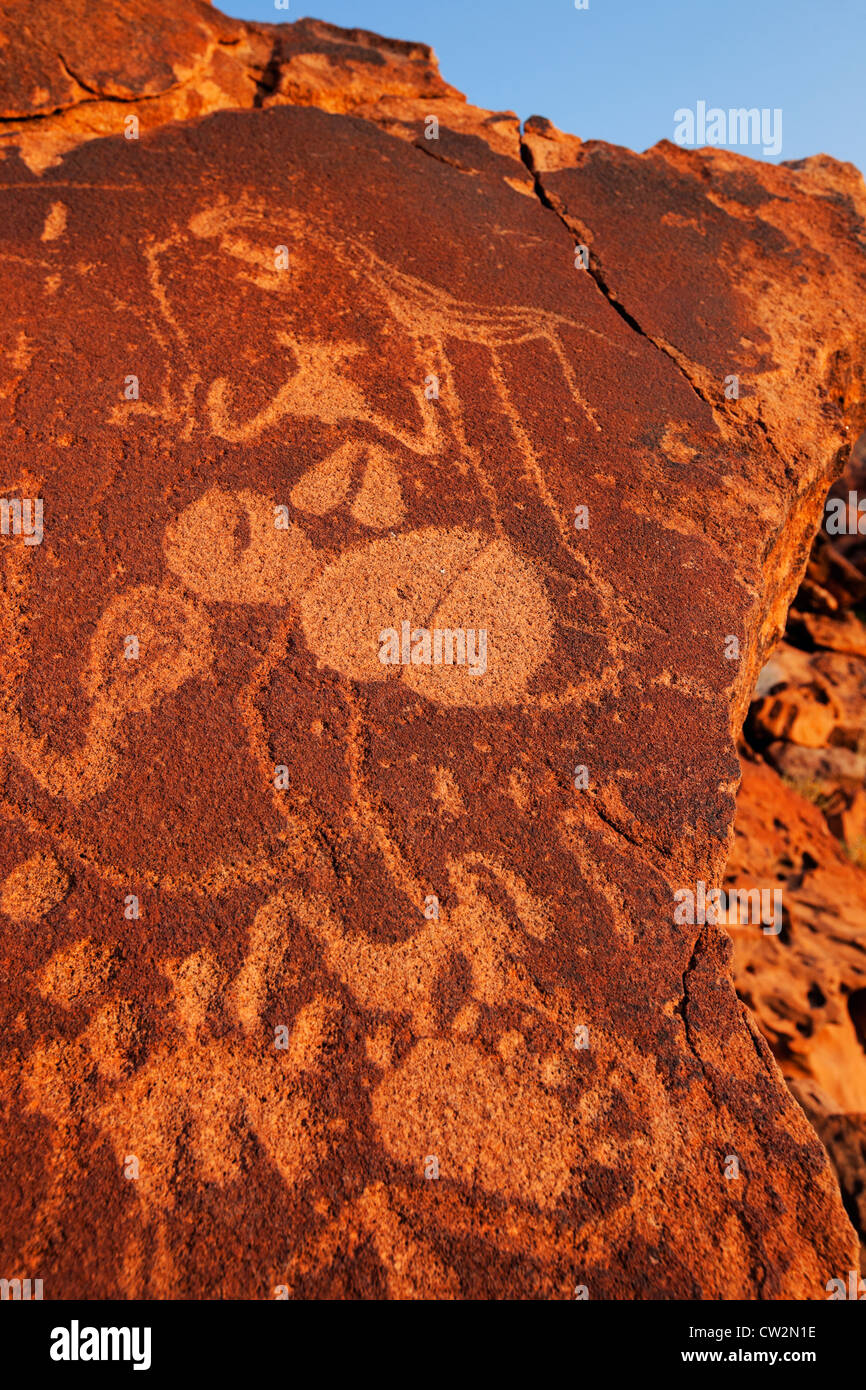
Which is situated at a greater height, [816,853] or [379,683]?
[379,683]

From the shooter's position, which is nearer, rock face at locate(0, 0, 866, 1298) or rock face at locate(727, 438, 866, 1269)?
rock face at locate(0, 0, 866, 1298)

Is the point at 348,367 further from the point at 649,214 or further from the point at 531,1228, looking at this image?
the point at 531,1228

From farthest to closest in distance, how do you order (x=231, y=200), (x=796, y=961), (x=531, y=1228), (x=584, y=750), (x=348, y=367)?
(x=796, y=961)
(x=231, y=200)
(x=348, y=367)
(x=584, y=750)
(x=531, y=1228)

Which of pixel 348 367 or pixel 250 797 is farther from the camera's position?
pixel 348 367

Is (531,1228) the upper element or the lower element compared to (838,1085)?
upper

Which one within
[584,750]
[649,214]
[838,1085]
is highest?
[649,214]

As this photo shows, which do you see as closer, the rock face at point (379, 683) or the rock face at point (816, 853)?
the rock face at point (379, 683)

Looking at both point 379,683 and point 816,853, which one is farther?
point 816,853

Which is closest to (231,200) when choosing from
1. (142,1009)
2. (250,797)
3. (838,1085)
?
(250,797)
